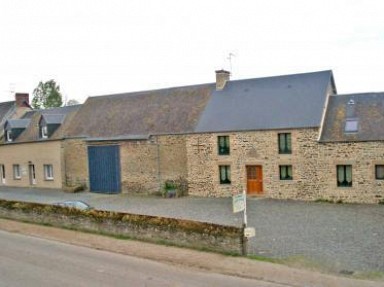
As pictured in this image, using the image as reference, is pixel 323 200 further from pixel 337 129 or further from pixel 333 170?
pixel 337 129

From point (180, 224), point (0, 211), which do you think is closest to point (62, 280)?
point (180, 224)

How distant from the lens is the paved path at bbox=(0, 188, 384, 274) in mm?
13953

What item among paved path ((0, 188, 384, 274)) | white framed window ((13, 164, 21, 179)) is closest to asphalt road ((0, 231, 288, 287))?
paved path ((0, 188, 384, 274))

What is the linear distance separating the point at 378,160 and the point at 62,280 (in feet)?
60.6

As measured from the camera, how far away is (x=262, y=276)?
39.0ft

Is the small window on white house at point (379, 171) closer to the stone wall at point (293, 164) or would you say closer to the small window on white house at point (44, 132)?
the stone wall at point (293, 164)

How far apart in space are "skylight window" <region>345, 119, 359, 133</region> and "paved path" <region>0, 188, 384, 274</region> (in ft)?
13.8

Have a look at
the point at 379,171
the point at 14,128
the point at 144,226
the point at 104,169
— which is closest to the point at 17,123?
the point at 14,128

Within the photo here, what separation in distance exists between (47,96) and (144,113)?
138 ft

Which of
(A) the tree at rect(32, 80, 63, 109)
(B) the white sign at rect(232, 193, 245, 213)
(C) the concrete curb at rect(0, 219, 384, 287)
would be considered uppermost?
(A) the tree at rect(32, 80, 63, 109)

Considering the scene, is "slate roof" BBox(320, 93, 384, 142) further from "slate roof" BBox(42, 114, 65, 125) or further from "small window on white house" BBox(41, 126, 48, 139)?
"small window on white house" BBox(41, 126, 48, 139)

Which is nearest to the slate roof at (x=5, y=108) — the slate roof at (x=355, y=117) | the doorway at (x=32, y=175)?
the doorway at (x=32, y=175)

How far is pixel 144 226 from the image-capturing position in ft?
54.2

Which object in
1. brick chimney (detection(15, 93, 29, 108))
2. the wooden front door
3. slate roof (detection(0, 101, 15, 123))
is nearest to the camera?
the wooden front door
